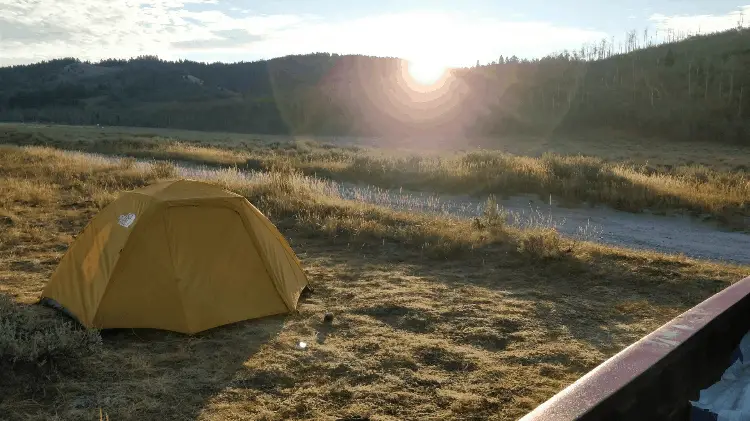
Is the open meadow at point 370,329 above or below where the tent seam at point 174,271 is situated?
below

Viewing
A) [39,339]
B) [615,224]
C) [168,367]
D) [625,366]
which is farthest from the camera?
[615,224]

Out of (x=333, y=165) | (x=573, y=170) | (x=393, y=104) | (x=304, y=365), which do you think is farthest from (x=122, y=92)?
(x=304, y=365)

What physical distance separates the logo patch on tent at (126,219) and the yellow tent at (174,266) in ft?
0.05

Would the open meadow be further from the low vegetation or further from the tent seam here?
the low vegetation

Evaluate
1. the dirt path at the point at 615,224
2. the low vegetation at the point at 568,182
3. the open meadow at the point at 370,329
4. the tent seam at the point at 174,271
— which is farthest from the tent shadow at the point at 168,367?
the low vegetation at the point at 568,182

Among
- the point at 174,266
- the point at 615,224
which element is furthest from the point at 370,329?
the point at 615,224

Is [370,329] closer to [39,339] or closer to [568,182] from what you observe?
[39,339]

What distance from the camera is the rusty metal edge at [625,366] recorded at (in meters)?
1.55

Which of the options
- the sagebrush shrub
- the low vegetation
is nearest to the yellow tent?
the sagebrush shrub

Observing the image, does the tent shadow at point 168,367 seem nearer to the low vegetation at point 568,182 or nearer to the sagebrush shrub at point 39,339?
the sagebrush shrub at point 39,339

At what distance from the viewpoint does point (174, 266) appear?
6070mm

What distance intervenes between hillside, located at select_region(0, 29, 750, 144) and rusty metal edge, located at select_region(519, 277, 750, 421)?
48718 millimetres

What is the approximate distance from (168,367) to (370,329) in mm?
2134

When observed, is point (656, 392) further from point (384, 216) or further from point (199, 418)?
point (384, 216)
